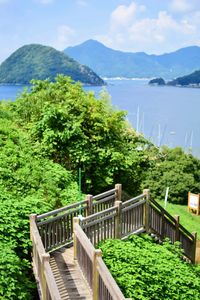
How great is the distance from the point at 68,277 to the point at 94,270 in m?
1.45

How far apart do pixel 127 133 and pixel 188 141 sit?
5487cm

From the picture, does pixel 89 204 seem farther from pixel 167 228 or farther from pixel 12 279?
pixel 12 279

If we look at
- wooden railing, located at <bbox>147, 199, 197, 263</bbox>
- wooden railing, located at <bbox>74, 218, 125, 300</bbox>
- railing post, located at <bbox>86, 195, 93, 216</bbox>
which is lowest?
wooden railing, located at <bbox>147, 199, 197, 263</bbox>

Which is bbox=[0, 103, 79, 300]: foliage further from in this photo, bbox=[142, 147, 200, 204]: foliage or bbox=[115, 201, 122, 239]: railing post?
bbox=[142, 147, 200, 204]: foliage

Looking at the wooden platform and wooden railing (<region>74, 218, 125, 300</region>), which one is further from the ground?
wooden railing (<region>74, 218, 125, 300</region>)

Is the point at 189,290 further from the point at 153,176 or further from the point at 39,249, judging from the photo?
the point at 153,176

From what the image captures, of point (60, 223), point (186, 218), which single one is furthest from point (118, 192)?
point (186, 218)

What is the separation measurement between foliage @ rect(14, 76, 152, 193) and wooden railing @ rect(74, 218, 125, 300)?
8.50 meters

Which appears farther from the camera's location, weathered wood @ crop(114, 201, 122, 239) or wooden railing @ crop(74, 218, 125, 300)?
weathered wood @ crop(114, 201, 122, 239)

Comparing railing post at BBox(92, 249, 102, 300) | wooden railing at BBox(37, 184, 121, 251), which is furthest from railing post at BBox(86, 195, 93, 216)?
railing post at BBox(92, 249, 102, 300)

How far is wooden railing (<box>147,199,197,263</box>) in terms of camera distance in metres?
11.2

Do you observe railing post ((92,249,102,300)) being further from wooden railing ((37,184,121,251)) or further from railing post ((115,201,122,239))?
railing post ((115,201,122,239))

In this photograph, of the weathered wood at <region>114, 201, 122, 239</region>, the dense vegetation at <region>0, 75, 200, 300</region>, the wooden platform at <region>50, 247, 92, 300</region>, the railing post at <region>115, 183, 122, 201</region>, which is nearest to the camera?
the wooden platform at <region>50, 247, 92, 300</region>

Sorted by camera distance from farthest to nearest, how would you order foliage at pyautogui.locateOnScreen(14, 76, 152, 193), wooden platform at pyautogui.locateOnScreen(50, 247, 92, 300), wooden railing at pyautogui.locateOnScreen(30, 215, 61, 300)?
foliage at pyautogui.locateOnScreen(14, 76, 152, 193) → wooden platform at pyautogui.locateOnScreen(50, 247, 92, 300) → wooden railing at pyautogui.locateOnScreen(30, 215, 61, 300)
